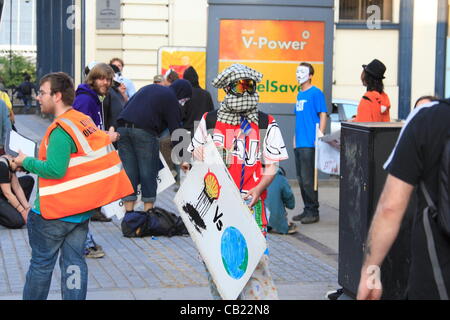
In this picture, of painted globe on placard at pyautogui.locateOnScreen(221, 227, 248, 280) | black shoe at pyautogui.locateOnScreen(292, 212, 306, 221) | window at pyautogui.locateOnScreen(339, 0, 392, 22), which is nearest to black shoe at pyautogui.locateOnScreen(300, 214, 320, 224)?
black shoe at pyautogui.locateOnScreen(292, 212, 306, 221)

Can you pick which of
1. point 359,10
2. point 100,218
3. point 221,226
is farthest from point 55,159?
point 359,10

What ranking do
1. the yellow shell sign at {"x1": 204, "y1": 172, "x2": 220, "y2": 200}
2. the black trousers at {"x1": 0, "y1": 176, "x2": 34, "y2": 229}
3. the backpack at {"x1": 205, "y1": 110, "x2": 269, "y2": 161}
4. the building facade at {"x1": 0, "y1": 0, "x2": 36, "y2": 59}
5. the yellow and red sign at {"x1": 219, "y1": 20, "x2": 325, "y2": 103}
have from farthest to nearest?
the building facade at {"x1": 0, "y1": 0, "x2": 36, "y2": 59}, the yellow and red sign at {"x1": 219, "y1": 20, "x2": 325, "y2": 103}, the black trousers at {"x1": 0, "y1": 176, "x2": 34, "y2": 229}, the backpack at {"x1": 205, "y1": 110, "x2": 269, "y2": 161}, the yellow shell sign at {"x1": 204, "y1": 172, "x2": 220, "y2": 200}

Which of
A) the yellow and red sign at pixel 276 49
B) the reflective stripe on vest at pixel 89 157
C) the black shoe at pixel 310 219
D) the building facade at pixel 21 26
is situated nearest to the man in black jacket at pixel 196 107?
the yellow and red sign at pixel 276 49

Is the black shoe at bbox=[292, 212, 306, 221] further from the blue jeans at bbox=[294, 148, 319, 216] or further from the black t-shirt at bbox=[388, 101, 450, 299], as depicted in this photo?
the black t-shirt at bbox=[388, 101, 450, 299]

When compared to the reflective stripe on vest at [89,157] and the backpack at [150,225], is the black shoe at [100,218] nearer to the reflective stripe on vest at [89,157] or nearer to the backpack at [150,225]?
the backpack at [150,225]

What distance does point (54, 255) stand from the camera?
552cm

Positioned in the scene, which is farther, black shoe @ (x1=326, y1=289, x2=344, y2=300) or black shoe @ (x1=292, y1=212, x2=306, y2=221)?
black shoe @ (x1=292, y1=212, x2=306, y2=221)

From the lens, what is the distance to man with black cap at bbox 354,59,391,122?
893 centimetres

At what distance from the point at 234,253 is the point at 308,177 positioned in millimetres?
5420

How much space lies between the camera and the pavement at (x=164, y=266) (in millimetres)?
6910

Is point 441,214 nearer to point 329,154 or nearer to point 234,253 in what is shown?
point 234,253

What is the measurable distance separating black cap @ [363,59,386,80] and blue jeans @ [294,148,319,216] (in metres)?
1.74

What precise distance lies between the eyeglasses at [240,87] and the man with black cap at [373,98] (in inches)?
141
